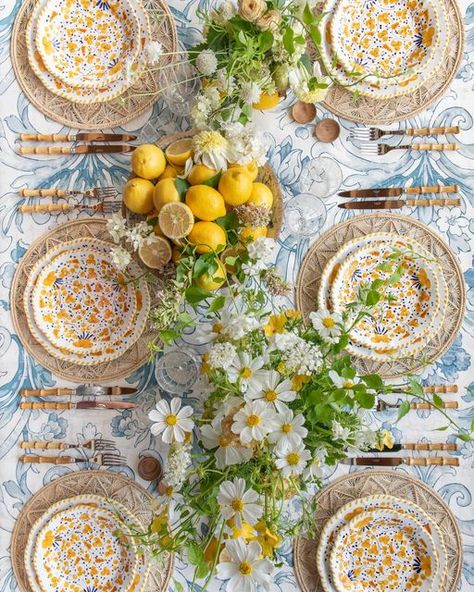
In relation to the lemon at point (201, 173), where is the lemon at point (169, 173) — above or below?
above

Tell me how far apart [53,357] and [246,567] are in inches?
26.1

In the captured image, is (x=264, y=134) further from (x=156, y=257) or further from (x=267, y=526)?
(x=267, y=526)

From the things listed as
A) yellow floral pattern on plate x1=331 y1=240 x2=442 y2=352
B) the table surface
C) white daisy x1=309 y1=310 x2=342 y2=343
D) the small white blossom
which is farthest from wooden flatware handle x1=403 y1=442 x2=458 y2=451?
the small white blossom

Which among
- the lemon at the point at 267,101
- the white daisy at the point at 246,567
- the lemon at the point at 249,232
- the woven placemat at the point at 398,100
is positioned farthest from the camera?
the woven placemat at the point at 398,100

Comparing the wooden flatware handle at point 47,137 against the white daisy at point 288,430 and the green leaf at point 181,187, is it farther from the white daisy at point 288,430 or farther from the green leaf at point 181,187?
the white daisy at point 288,430

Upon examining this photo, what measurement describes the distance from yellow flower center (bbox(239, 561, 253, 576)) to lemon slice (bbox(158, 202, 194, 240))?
560mm

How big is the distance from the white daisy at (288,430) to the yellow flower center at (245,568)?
185mm

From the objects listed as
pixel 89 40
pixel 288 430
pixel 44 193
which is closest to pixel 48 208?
pixel 44 193

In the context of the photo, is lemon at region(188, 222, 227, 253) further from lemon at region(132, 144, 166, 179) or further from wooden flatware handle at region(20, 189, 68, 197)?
wooden flatware handle at region(20, 189, 68, 197)

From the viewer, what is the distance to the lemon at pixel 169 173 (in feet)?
3.78

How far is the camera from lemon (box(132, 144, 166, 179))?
1136 mm

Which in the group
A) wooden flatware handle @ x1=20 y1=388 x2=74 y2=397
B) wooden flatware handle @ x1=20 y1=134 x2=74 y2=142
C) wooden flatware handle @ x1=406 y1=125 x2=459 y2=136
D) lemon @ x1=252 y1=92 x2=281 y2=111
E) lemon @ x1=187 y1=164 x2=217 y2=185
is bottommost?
wooden flatware handle @ x1=20 y1=388 x2=74 y2=397

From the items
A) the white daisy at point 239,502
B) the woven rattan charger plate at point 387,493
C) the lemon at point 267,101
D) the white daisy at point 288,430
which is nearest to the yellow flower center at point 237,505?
the white daisy at point 239,502

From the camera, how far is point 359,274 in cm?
129
